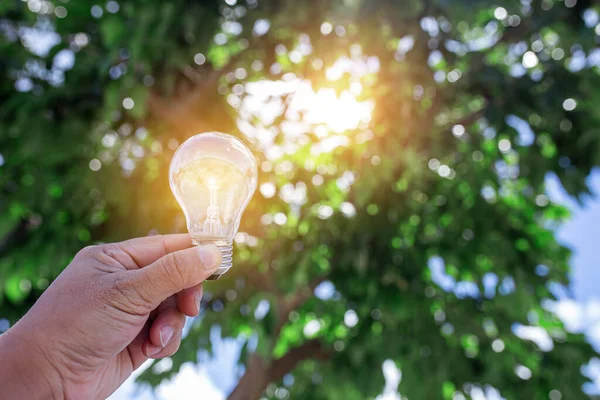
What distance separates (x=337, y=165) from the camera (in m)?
2.75

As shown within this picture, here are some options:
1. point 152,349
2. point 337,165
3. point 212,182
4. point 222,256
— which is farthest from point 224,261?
point 337,165

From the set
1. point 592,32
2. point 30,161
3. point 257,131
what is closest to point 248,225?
point 257,131

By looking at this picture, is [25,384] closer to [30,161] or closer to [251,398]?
[30,161]

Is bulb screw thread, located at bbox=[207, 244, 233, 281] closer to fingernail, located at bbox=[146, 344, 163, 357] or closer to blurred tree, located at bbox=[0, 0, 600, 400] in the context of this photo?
fingernail, located at bbox=[146, 344, 163, 357]

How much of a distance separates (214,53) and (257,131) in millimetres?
897

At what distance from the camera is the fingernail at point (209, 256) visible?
0.79m

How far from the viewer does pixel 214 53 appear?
3.87 metres

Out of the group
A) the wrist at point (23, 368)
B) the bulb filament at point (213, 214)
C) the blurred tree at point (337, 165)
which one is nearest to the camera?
the wrist at point (23, 368)

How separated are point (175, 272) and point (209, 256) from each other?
0.05 metres

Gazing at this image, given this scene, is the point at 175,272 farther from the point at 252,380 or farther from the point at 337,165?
the point at 252,380

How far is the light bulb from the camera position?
88 centimetres

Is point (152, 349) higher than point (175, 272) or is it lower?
lower

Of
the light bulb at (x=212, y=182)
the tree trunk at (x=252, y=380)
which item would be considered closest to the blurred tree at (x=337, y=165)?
the tree trunk at (x=252, y=380)

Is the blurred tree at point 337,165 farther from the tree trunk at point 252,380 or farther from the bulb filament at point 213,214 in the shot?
the bulb filament at point 213,214
